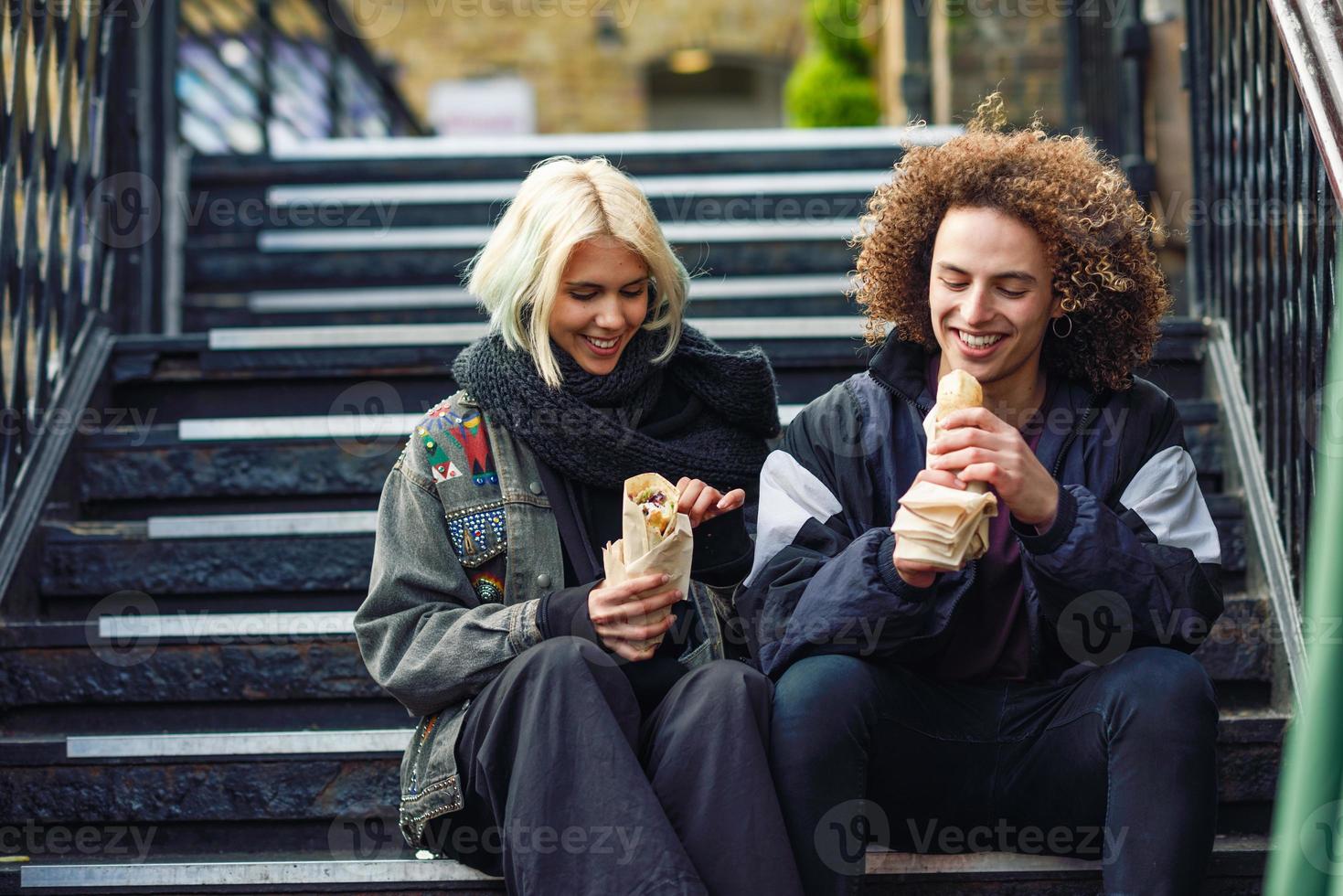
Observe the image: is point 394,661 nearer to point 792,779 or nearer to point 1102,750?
point 792,779

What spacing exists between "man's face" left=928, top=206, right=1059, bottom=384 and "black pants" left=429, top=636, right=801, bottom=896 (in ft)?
1.90

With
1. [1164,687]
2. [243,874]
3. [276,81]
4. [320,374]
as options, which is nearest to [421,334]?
[320,374]

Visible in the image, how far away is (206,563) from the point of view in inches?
124

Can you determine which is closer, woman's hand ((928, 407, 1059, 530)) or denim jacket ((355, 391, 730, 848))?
woman's hand ((928, 407, 1059, 530))

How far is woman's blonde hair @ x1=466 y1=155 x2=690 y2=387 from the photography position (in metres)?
2.35

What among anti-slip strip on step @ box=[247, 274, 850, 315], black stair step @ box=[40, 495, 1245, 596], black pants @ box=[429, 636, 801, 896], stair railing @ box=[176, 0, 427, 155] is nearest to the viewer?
black pants @ box=[429, 636, 801, 896]

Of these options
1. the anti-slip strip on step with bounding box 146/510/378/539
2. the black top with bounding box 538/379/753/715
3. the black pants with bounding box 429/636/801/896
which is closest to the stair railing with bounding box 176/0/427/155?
the anti-slip strip on step with bounding box 146/510/378/539

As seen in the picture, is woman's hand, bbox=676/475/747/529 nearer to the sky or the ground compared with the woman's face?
nearer to the ground

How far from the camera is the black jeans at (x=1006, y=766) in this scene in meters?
1.96

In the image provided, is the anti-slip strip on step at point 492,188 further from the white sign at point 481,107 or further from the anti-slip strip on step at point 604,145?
the white sign at point 481,107

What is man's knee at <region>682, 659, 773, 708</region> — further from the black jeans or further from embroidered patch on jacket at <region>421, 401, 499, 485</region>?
embroidered patch on jacket at <region>421, 401, 499, 485</region>

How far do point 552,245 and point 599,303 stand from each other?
0.37 feet

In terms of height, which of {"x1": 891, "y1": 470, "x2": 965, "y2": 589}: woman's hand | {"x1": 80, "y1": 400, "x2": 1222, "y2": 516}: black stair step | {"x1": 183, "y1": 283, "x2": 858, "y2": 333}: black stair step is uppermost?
A: {"x1": 183, "y1": 283, "x2": 858, "y2": 333}: black stair step

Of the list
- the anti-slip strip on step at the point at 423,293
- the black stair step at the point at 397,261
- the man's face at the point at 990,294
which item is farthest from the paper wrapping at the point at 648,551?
the black stair step at the point at 397,261
